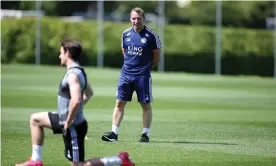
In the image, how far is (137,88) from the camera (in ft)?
47.3

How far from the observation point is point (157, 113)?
66.6 feet

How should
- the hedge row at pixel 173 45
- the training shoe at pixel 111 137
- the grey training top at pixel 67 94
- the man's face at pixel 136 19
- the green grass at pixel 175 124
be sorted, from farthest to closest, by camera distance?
the hedge row at pixel 173 45, the training shoe at pixel 111 137, the man's face at pixel 136 19, the green grass at pixel 175 124, the grey training top at pixel 67 94

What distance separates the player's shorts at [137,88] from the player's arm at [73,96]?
15.3ft

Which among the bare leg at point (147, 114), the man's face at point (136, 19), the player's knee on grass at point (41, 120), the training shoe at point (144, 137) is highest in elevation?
the man's face at point (136, 19)

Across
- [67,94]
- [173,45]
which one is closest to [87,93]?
[67,94]

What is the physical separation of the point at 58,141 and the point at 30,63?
33.2m

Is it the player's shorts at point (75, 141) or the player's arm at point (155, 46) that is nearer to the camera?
the player's shorts at point (75, 141)

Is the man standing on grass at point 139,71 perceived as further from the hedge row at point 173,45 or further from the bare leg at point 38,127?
the hedge row at point 173,45

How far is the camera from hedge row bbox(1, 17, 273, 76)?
4494cm

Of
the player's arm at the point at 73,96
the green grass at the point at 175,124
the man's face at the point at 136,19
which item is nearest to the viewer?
the player's arm at the point at 73,96

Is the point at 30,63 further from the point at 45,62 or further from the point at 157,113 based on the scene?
the point at 157,113

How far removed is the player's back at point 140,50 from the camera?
1437cm

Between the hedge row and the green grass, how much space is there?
40.9 ft

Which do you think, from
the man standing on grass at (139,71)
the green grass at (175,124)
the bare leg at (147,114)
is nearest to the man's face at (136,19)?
the man standing on grass at (139,71)
